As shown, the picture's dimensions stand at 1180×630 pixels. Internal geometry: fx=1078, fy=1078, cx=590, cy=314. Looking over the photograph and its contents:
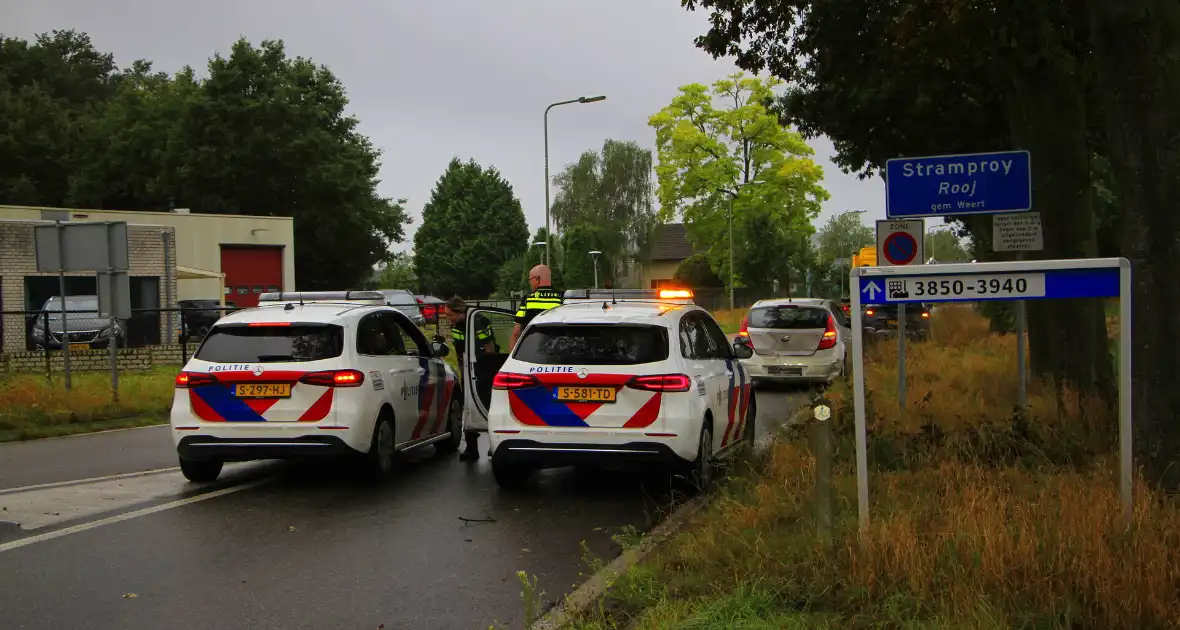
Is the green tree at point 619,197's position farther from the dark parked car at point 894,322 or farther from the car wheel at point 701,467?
the car wheel at point 701,467

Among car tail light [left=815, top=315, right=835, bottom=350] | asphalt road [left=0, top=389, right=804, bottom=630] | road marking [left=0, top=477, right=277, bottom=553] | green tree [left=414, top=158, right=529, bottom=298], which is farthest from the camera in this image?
green tree [left=414, top=158, right=529, bottom=298]

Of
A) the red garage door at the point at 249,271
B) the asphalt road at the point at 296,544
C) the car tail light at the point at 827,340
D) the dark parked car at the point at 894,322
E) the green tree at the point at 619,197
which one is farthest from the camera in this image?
the green tree at the point at 619,197

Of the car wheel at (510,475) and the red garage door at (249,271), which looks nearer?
the car wheel at (510,475)

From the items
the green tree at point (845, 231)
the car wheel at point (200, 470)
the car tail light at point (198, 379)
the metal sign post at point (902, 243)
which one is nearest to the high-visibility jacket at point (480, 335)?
the car tail light at point (198, 379)

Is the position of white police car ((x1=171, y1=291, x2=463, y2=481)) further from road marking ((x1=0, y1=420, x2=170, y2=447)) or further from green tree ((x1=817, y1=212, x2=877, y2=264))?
green tree ((x1=817, y1=212, x2=877, y2=264))

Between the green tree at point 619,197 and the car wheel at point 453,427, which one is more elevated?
the green tree at point 619,197

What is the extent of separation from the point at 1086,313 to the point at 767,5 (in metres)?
4.94

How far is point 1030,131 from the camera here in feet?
37.7

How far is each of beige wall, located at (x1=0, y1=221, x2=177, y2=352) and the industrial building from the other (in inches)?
1.0

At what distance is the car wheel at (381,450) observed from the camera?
947 centimetres

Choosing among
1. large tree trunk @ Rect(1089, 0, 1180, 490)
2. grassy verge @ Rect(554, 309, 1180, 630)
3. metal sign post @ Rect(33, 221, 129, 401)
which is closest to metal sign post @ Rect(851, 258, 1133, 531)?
grassy verge @ Rect(554, 309, 1180, 630)

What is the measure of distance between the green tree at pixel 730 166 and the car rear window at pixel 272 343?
4446 centimetres

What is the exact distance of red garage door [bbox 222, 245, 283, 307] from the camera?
47.2 meters

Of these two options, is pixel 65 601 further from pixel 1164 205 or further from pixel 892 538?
pixel 1164 205
